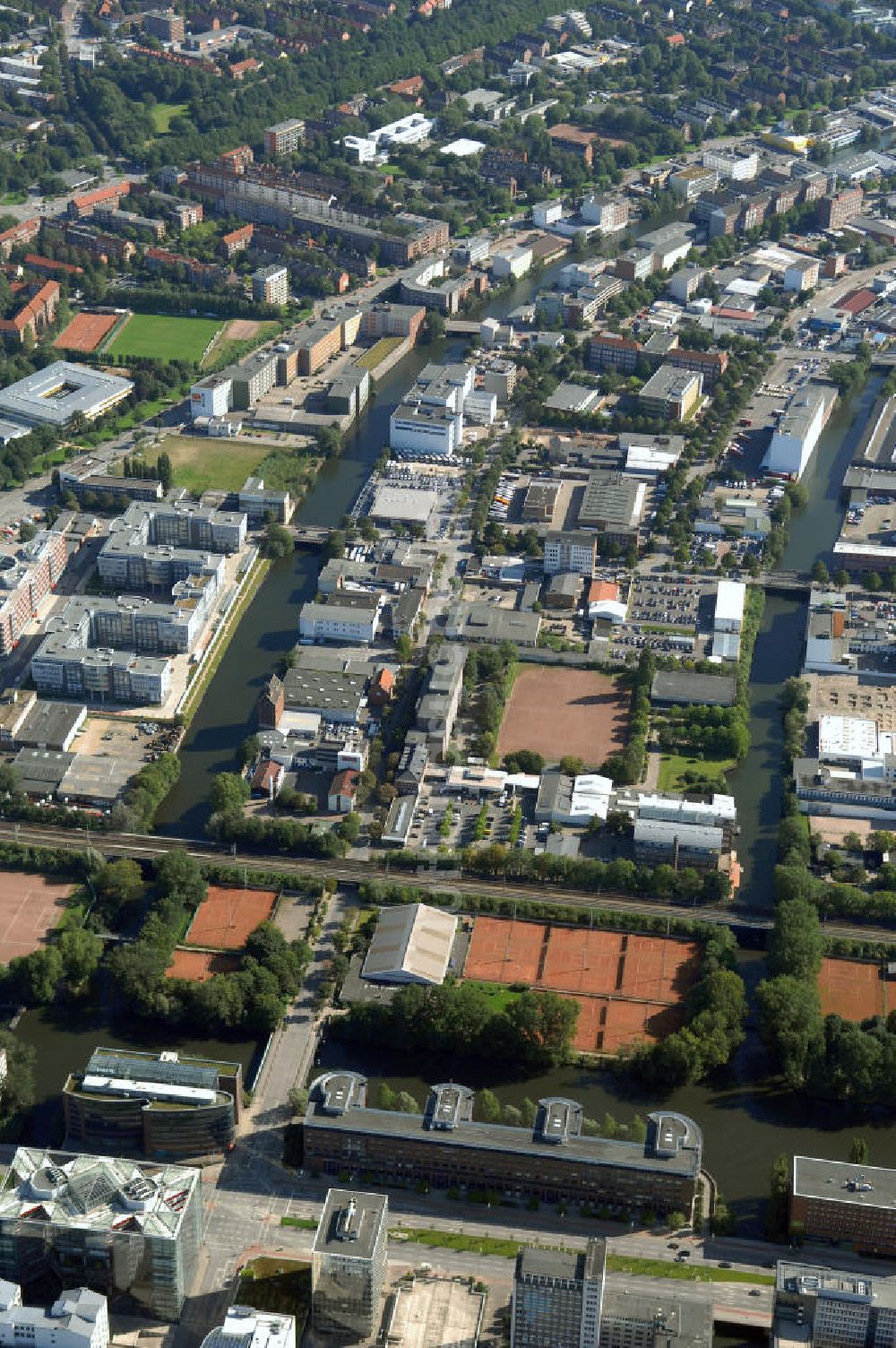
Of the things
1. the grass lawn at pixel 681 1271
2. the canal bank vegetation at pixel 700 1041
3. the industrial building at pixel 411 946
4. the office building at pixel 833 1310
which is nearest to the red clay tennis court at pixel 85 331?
the industrial building at pixel 411 946

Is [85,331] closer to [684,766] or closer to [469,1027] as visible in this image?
[684,766]

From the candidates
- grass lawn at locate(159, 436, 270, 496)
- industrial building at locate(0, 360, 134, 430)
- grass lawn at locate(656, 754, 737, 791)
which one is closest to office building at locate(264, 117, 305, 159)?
industrial building at locate(0, 360, 134, 430)

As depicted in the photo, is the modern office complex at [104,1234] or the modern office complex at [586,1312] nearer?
the modern office complex at [586,1312]

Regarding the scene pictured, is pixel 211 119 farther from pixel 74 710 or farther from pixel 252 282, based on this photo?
pixel 74 710

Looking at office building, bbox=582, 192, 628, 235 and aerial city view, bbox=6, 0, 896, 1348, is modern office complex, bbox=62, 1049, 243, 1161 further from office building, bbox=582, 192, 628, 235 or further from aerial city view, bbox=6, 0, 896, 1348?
office building, bbox=582, 192, 628, 235

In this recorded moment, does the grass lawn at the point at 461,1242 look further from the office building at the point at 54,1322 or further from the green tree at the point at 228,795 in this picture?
the green tree at the point at 228,795

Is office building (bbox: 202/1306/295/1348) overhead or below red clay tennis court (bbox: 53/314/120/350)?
overhead
